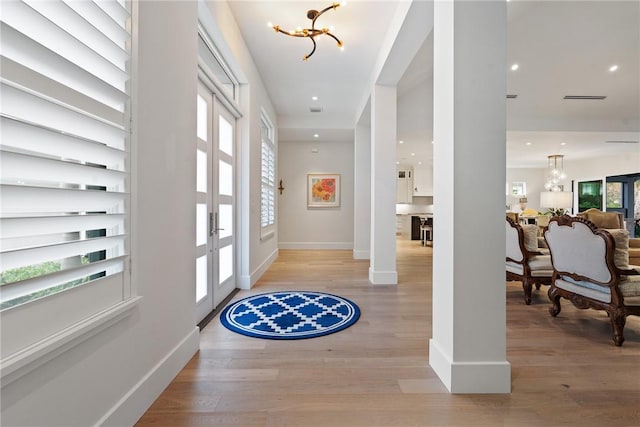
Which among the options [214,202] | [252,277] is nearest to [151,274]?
[214,202]

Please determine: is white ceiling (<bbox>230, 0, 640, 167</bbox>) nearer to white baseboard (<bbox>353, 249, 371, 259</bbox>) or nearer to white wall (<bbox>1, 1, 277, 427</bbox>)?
white wall (<bbox>1, 1, 277, 427</bbox>)

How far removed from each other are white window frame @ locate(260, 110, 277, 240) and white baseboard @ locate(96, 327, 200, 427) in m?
2.87

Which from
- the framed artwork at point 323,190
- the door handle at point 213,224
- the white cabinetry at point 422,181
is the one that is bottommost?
the door handle at point 213,224

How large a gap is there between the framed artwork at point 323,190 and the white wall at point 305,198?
0.11 m

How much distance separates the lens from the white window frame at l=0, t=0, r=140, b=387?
88 centimetres

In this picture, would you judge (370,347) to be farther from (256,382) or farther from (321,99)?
(321,99)

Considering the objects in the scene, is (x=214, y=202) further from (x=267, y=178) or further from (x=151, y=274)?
(x=267, y=178)

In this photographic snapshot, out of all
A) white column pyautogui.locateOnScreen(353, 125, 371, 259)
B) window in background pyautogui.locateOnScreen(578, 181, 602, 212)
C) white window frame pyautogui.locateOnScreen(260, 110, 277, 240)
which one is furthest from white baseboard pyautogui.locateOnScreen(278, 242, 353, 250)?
window in background pyautogui.locateOnScreen(578, 181, 602, 212)

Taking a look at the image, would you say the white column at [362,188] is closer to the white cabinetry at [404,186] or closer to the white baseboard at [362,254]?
the white baseboard at [362,254]

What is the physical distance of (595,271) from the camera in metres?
2.43

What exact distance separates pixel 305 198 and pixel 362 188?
71.5 inches

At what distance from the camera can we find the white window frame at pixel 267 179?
4.98 metres

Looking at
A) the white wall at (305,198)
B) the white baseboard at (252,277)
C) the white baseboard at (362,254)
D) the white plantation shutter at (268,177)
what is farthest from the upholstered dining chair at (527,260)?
the white wall at (305,198)

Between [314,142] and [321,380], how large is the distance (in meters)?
6.49
